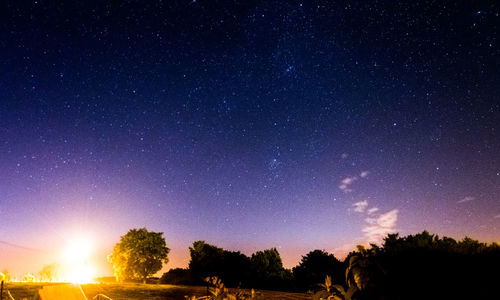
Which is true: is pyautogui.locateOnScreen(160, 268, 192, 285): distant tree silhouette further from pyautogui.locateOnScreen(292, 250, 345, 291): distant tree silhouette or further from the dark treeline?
the dark treeline

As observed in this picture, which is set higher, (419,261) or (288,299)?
(419,261)

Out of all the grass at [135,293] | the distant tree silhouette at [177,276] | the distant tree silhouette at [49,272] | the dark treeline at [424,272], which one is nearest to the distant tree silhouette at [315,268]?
the distant tree silhouette at [177,276]

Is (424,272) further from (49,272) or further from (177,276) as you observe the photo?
(177,276)

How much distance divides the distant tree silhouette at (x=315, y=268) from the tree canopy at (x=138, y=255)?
2141 centimetres

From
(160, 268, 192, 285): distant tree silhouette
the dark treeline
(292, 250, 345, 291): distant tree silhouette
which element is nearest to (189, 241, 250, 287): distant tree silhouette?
(160, 268, 192, 285): distant tree silhouette

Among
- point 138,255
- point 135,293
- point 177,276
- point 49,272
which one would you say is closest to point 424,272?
point 135,293

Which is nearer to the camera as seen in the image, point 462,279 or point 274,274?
point 462,279

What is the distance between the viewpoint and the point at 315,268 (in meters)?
31.3

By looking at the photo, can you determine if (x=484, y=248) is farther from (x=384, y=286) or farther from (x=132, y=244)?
(x=132, y=244)

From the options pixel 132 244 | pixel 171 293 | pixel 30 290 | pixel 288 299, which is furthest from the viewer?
pixel 132 244

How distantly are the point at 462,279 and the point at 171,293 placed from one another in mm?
11736

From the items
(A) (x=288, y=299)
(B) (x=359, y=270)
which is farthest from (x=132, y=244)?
(B) (x=359, y=270)

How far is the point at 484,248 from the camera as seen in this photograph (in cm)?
362

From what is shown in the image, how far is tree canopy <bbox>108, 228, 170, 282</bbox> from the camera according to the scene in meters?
43.6
